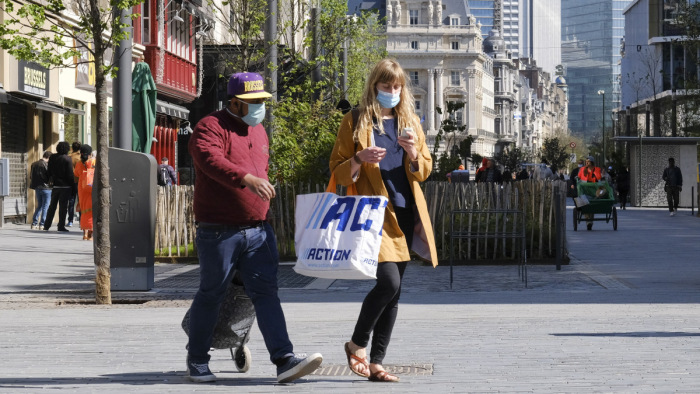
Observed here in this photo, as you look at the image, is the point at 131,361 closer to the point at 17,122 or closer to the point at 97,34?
the point at 97,34

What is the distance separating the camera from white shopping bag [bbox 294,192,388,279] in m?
6.89

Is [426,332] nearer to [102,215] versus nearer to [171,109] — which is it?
[102,215]

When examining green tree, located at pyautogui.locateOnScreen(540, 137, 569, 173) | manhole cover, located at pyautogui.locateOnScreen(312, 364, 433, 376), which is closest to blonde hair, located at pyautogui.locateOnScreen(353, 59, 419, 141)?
manhole cover, located at pyautogui.locateOnScreen(312, 364, 433, 376)

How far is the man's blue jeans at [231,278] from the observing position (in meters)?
7.06

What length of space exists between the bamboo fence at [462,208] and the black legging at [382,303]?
9.98 metres

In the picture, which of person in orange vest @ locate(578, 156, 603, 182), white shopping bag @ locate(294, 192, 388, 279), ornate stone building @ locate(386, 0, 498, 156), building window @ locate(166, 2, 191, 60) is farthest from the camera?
ornate stone building @ locate(386, 0, 498, 156)

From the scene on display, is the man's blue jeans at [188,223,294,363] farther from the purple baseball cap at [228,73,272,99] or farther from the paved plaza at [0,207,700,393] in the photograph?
the purple baseball cap at [228,73,272,99]

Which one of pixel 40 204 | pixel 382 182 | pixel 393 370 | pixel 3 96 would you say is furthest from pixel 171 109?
pixel 382 182

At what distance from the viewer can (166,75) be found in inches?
1618

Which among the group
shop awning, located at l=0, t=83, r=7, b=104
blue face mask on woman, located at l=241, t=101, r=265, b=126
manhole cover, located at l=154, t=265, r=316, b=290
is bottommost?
manhole cover, located at l=154, t=265, r=316, b=290

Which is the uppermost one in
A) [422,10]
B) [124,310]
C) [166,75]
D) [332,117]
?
[422,10]

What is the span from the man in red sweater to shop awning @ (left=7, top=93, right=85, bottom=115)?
21228 mm

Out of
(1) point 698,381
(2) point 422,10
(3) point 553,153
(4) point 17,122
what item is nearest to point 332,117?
(4) point 17,122

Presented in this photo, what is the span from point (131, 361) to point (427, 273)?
28.9 feet
